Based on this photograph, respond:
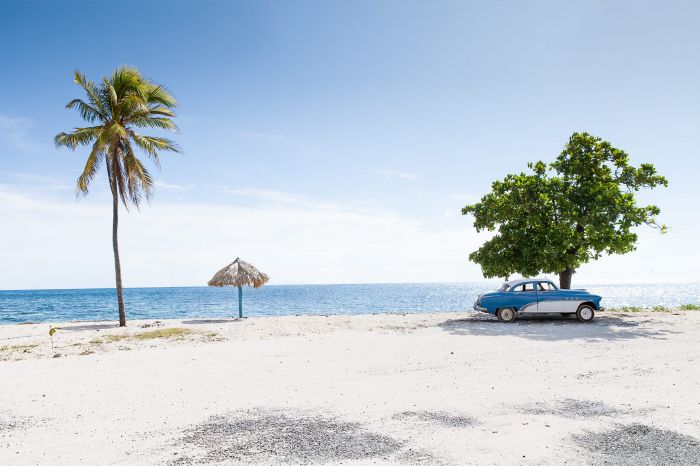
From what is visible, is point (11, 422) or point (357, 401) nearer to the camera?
point (11, 422)

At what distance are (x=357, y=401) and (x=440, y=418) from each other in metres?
1.67

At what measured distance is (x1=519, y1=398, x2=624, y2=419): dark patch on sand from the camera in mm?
7214

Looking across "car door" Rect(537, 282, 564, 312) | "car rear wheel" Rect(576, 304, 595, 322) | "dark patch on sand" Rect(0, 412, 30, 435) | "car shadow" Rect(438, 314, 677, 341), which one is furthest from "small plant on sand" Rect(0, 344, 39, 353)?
"car rear wheel" Rect(576, 304, 595, 322)

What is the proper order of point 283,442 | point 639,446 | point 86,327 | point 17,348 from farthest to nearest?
point 86,327
point 17,348
point 283,442
point 639,446

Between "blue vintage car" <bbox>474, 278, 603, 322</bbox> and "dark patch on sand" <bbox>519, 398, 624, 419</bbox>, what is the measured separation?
40.8 feet

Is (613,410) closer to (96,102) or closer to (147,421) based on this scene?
(147,421)

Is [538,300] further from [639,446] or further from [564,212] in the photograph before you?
[639,446]

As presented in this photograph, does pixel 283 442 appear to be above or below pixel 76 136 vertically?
below

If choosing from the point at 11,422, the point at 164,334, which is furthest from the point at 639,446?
the point at 164,334

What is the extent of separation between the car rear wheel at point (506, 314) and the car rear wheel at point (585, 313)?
2852mm

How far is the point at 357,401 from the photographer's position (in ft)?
26.6

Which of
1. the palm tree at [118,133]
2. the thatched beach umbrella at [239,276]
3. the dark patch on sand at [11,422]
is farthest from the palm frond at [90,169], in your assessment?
the dark patch on sand at [11,422]

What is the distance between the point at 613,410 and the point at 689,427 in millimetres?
1035

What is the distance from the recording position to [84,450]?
6.04 metres
